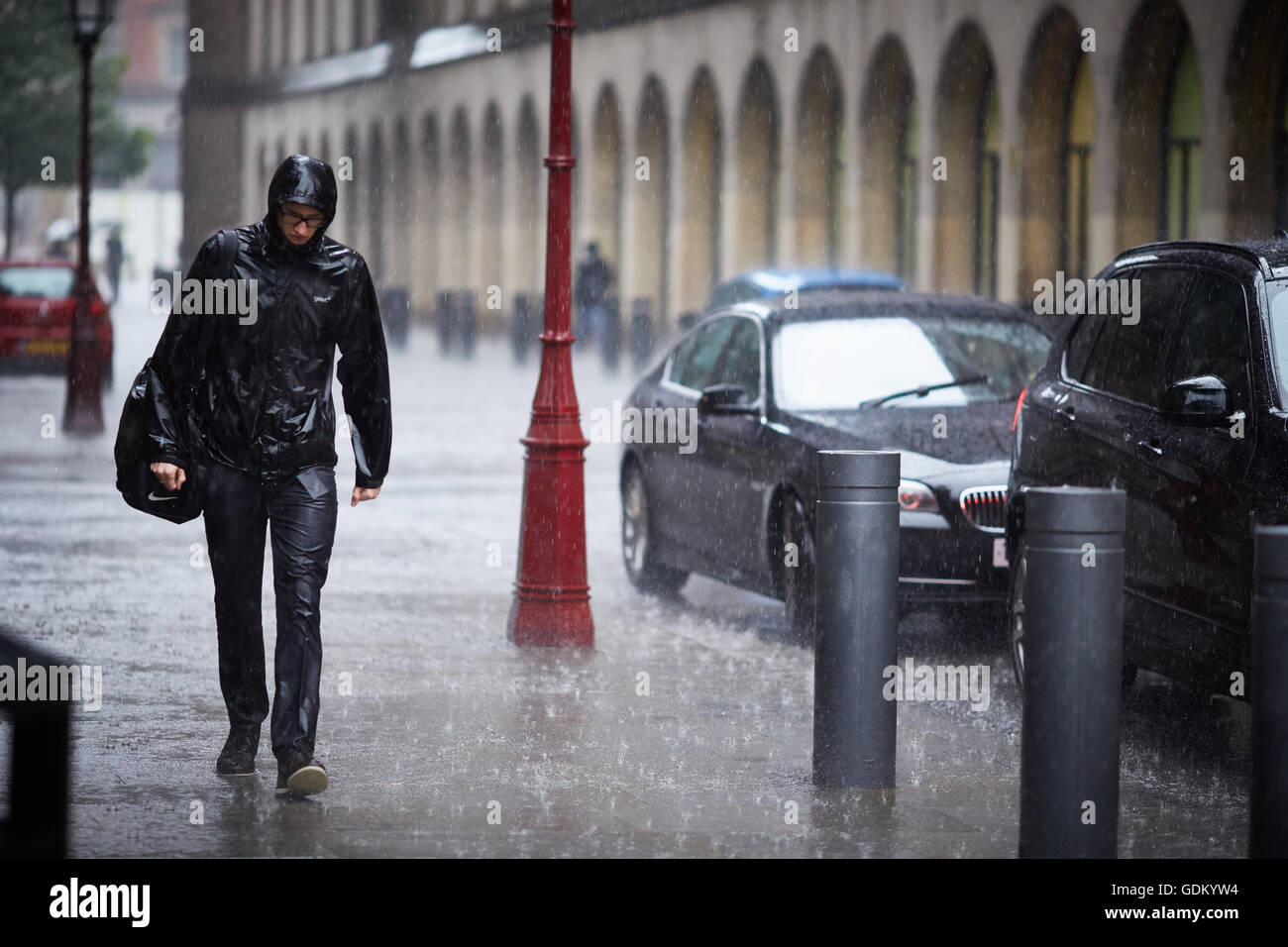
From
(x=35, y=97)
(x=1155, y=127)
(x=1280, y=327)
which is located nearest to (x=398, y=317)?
(x=1155, y=127)

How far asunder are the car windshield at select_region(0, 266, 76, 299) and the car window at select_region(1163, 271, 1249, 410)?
23838mm

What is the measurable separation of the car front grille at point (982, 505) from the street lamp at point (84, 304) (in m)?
13.8

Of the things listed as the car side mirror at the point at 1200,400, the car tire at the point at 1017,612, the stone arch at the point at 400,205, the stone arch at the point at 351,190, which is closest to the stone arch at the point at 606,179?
the stone arch at the point at 400,205

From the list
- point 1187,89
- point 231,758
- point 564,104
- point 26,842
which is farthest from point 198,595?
point 1187,89

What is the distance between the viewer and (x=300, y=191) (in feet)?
22.5

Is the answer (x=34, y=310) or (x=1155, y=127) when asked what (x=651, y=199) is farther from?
(x=34, y=310)

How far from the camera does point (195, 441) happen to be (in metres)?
7.06

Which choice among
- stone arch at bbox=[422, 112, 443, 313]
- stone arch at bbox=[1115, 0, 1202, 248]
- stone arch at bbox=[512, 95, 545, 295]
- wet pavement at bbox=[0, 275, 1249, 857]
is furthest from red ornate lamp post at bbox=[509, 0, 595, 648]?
stone arch at bbox=[422, 112, 443, 313]

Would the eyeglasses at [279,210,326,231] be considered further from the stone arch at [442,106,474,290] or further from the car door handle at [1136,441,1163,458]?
the stone arch at [442,106,474,290]

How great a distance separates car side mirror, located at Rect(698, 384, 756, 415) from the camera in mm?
10992

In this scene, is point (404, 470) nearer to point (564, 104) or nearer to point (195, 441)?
point (564, 104)

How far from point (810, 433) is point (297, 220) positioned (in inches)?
158
